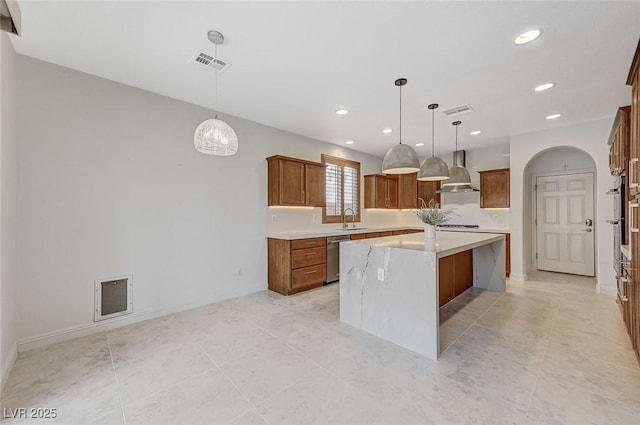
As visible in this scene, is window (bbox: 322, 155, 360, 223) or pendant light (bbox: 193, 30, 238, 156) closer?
pendant light (bbox: 193, 30, 238, 156)

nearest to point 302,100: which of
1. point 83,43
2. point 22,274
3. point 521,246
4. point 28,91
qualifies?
point 83,43

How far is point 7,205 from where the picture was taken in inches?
85.4

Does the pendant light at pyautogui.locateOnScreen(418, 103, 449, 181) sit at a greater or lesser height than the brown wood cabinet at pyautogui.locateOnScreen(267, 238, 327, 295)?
greater

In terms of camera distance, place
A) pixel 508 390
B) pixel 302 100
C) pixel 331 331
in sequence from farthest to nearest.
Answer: pixel 302 100
pixel 331 331
pixel 508 390

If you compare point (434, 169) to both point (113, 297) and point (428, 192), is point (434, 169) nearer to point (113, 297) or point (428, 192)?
point (428, 192)

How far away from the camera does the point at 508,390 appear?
1.85m

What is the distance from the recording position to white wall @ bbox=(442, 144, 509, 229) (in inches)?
224

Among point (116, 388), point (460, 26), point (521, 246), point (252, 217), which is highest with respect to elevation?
point (460, 26)

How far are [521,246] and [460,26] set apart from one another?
423 cm

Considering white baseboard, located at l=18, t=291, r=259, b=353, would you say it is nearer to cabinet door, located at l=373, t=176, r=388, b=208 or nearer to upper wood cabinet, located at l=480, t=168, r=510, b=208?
cabinet door, located at l=373, t=176, r=388, b=208

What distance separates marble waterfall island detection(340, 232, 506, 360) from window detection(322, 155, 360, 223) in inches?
98.0

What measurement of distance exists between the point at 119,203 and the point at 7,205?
2.91 ft

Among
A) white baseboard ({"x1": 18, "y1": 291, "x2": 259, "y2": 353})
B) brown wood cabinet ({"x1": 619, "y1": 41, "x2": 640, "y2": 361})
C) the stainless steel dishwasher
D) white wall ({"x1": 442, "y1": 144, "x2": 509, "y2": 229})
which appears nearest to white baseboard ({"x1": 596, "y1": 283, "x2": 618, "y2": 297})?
white wall ({"x1": 442, "y1": 144, "x2": 509, "y2": 229})

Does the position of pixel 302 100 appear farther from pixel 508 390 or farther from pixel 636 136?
pixel 508 390
